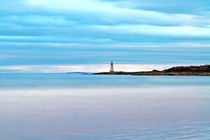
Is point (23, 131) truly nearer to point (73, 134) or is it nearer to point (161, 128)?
point (73, 134)

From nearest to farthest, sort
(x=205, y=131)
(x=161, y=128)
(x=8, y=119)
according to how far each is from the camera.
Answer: (x=205, y=131) → (x=161, y=128) → (x=8, y=119)

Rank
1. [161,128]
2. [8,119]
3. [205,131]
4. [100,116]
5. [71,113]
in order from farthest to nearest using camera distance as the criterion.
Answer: [71,113], [100,116], [8,119], [161,128], [205,131]

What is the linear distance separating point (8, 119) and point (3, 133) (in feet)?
11.7

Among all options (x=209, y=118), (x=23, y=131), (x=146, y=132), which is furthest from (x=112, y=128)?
(x=209, y=118)

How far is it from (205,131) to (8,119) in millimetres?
7819

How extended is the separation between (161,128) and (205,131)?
1.62m

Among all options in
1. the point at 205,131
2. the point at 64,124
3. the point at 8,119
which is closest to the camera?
the point at 205,131

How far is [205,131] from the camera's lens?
12.5m

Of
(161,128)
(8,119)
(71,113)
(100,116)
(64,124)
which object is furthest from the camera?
(71,113)

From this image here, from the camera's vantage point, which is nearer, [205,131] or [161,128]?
[205,131]

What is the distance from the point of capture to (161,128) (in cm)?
1362

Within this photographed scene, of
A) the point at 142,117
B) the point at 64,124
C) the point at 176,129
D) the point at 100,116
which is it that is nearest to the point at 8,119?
the point at 64,124

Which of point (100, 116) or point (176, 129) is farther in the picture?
point (100, 116)

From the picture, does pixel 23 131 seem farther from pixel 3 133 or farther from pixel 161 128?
pixel 161 128
